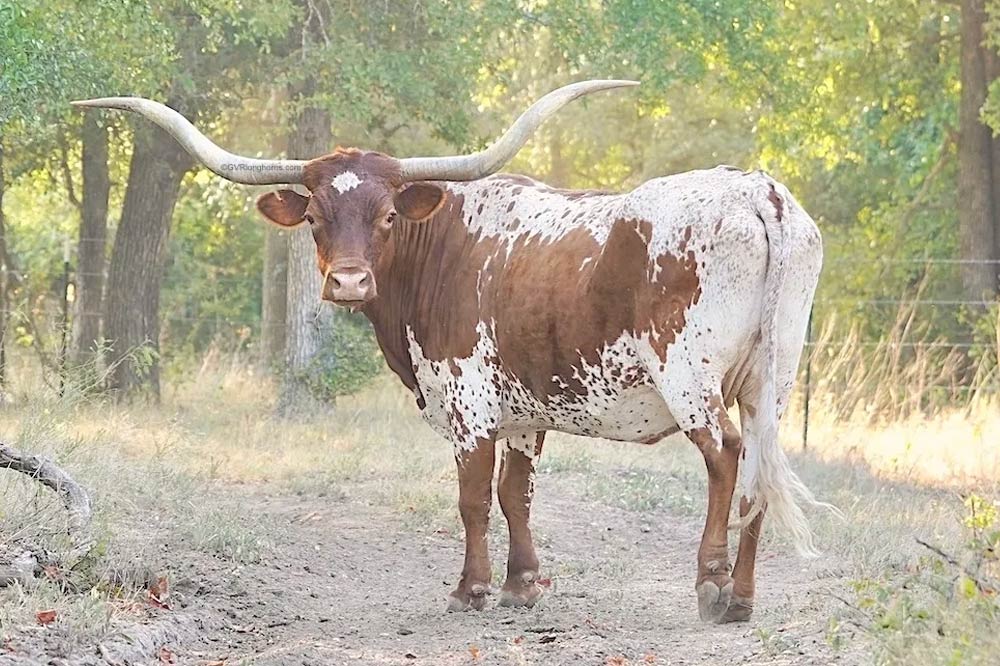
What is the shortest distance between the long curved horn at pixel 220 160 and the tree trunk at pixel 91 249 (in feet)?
29.3

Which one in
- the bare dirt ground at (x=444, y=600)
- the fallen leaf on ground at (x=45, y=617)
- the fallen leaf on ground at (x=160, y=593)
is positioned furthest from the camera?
the fallen leaf on ground at (x=160, y=593)

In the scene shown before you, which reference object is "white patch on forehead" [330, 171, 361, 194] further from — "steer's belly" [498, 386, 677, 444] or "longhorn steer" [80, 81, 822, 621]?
"steer's belly" [498, 386, 677, 444]

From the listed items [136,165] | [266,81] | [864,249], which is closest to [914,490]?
[266,81]

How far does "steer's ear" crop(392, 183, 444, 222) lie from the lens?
7.99m

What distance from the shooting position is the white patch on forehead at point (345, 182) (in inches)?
304

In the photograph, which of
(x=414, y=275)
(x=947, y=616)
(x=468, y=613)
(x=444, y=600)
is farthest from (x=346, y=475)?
(x=947, y=616)

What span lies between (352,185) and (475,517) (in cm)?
170

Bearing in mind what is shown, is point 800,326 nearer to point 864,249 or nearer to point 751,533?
point 751,533

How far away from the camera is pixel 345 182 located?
773 centimetres

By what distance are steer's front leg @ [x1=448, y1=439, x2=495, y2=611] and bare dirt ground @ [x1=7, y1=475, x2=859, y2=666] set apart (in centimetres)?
12

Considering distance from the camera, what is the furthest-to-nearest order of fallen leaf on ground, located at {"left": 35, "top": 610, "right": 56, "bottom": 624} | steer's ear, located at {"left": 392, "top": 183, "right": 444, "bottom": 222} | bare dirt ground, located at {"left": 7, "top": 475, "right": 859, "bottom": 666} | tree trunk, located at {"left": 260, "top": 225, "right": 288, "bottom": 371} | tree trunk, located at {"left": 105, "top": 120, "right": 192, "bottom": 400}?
tree trunk, located at {"left": 260, "top": 225, "right": 288, "bottom": 371}
tree trunk, located at {"left": 105, "top": 120, "right": 192, "bottom": 400}
steer's ear, located at {"left": 392, "top": 183, "right": 444, "bottom": 222}
bare dirt ground, located at {"left": 7, "top": 475, "right": 859, "bottom": 666}
fallen leaf on ground, located at {"left": 35, "top": 610, "right": 56, "bottom": 624}

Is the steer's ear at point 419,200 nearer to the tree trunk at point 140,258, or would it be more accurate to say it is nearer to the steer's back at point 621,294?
the steer's back at point 621,294

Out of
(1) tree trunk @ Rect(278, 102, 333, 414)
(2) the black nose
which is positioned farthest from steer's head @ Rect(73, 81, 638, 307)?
(1) tree trunk @ Rect(278, 102, 333, 414)

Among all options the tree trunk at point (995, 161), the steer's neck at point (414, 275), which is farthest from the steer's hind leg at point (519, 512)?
the tree trunk at point (995, 161)
